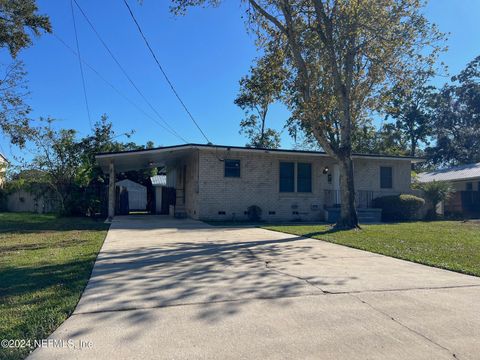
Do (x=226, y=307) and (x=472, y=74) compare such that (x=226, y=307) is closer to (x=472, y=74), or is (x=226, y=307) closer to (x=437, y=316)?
(x=437, y=316)

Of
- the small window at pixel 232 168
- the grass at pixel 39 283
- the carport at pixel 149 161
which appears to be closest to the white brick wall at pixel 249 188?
the small window at pixel 232 168

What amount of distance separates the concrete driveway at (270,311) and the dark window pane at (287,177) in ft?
36.3

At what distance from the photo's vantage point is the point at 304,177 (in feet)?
61.2

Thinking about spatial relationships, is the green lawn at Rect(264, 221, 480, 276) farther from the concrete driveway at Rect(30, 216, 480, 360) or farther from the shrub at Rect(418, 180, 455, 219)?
the shrub at Rect(418, 180, 455, 219)

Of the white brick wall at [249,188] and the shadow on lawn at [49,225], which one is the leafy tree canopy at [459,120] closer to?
the white brick wall at [249,188]

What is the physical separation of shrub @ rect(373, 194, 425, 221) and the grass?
1399 cm

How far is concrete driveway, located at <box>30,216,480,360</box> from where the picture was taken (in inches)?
126

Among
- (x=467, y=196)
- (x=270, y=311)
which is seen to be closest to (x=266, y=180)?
(x=270, y=311)

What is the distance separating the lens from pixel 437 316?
4.03 meters

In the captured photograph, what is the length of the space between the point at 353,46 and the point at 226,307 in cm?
1152

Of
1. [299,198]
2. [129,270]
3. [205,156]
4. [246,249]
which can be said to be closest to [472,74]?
[299,198]

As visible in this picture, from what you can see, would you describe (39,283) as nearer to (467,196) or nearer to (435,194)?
(435,194)

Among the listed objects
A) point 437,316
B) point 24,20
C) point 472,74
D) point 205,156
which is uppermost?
point 472,74

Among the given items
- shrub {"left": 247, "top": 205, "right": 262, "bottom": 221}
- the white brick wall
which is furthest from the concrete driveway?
shrub {"left": 247, "top": 205, "right": 262, "bottom": 221}
